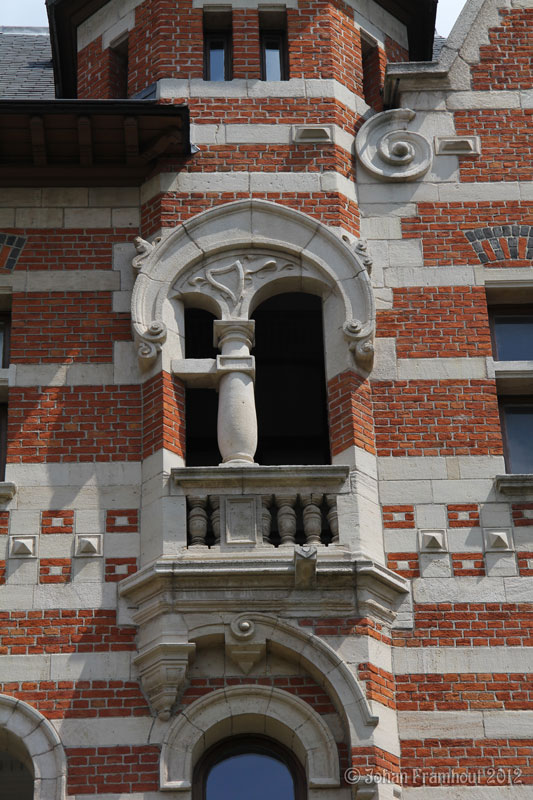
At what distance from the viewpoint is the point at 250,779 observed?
38.7 feet

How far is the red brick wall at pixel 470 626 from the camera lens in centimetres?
1197

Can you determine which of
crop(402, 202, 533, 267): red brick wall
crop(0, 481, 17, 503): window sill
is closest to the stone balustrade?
crop(0, 481, 17, 503): window sill

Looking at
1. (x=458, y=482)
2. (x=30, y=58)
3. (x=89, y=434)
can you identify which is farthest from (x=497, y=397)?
(x=30, y=58)

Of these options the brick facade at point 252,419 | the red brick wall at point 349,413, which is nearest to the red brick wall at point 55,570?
the brick facade at point 252,419

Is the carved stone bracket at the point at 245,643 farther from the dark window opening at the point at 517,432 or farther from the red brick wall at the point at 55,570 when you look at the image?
the dark window opening at the point at 517,432

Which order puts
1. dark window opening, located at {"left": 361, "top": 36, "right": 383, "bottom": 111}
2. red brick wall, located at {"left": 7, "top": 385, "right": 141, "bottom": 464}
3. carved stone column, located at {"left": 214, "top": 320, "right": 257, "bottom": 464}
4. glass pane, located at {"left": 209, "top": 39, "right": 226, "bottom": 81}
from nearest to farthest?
carved stone column, located at {"left": 214, "top": 320, "right": 257, "bottom": 464}, red brick wall, located at {"left": 7, "top": 385, "right": 141, "bottom": 464}, glass pane, located at {"left": 209, "top": 39, "right": 226, "bottom": 81}, dark window opening, located at {"left": 361, "top": 36, "right": 383, "bottom": 111}

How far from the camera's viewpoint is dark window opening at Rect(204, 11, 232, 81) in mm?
15109

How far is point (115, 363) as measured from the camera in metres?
13.4

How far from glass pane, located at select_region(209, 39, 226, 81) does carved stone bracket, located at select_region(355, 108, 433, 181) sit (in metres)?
1.59

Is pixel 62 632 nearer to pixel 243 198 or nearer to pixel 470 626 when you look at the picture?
pixel 470 626

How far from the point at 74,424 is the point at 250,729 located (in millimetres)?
3024

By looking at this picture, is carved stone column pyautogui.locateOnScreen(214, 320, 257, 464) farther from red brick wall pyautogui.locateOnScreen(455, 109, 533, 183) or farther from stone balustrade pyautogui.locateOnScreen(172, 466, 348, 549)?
red brick wall pyautogui.locateOnScreen(455, 109, 533, 183)

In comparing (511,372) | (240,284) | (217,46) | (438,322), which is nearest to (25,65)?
(217,46)

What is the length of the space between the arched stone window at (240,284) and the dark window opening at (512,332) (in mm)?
1341
